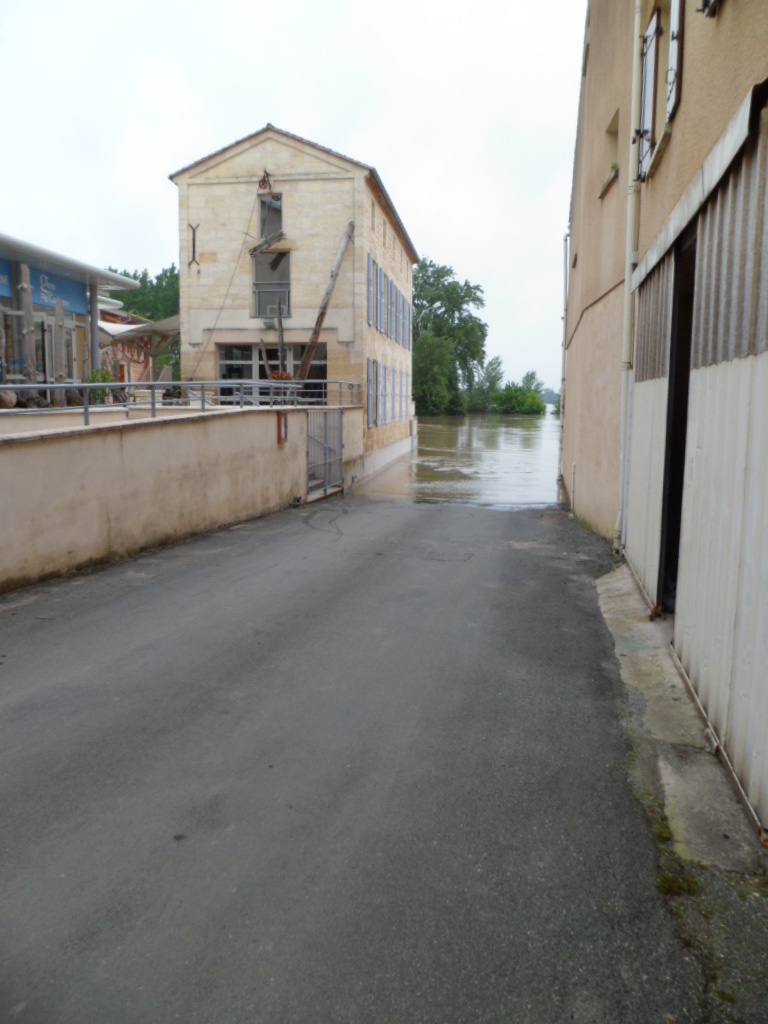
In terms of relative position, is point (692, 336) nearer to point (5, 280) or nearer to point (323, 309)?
point (5, 280)

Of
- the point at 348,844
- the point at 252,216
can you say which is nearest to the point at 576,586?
the point at 348,844

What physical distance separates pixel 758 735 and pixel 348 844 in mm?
1709

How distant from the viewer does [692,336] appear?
5.09 m

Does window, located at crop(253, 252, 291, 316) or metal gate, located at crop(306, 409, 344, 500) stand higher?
window, located at crop(253, 252, 291, 316)

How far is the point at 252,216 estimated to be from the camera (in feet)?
77.4

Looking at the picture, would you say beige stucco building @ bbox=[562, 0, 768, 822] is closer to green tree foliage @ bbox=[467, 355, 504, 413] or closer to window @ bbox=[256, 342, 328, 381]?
window @ bbox=[256, 342, 328, 381]

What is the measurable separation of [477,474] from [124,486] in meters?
17.6

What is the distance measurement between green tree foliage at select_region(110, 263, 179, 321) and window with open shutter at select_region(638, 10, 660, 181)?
6670cm

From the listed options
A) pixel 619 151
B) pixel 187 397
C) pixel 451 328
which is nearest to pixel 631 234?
pixel 619 151

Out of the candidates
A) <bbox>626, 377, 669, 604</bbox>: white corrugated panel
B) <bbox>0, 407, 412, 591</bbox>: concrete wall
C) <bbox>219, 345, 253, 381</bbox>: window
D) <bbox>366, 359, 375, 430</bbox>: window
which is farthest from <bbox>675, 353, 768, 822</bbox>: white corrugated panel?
<bbox>219, 345, 253, 381</bbox>: window

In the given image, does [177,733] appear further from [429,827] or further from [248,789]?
[429,827]

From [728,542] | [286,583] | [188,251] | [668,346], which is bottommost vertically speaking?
[286,583]

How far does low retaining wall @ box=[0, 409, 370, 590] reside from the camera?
787 centimetres

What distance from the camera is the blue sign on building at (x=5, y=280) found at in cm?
1712
